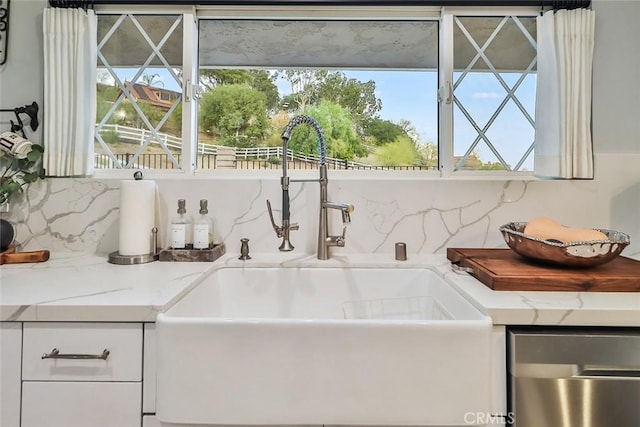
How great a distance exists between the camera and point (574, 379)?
0.78 meters

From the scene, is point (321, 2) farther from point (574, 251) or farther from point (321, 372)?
point (321, 372)

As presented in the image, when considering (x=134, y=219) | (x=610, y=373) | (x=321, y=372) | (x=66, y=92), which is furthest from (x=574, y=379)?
(x=66, y=92)

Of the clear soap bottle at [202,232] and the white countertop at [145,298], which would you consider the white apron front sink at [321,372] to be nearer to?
the white countertop at [145,298]

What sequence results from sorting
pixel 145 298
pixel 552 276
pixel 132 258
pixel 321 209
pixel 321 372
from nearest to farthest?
1. pixel 321 372
2. pixel 145 298
3. pixel 552 276
4. pixel 132 258
5. pixel 321 209

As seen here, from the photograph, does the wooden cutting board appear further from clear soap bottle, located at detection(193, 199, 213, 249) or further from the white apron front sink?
clear soap bottle, located at detection(193, 199, 213, 249)

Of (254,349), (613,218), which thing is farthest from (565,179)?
(254,349)

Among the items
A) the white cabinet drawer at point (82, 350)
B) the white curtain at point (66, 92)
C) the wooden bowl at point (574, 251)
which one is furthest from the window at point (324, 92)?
the white cabinet drawer at point (82, 350)

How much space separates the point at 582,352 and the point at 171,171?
1.55m

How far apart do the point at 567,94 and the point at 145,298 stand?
1.67m

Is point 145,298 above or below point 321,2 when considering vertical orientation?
below

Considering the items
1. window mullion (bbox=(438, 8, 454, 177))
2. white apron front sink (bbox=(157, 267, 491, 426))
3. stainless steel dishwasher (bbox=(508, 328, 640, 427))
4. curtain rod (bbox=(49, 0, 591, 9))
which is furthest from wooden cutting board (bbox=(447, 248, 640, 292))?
curtain rod (bbox=(49, 0, 591, 9))

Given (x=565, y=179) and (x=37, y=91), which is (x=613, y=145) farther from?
(x=37, y=91)

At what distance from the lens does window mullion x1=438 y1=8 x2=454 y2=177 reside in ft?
5.06

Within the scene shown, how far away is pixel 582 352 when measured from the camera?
2.59 feet
